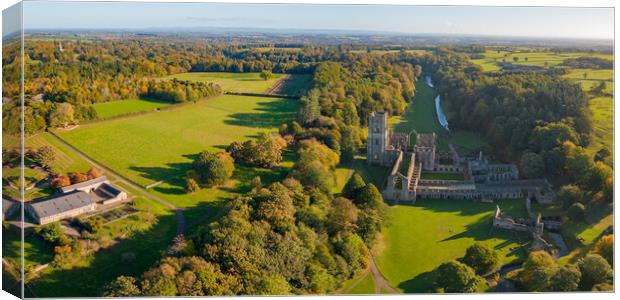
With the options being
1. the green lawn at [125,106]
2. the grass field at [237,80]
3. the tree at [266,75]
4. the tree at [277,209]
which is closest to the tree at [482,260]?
the tree at [277,209]

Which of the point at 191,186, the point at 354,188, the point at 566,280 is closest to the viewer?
the point at 566,280

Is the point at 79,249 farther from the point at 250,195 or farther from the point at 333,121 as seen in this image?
the point at 333,121

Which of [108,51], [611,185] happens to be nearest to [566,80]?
[611,185]

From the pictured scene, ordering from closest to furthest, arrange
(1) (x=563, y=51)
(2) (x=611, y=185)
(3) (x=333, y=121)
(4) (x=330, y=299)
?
(4) (x=330, y=299)
(2) (x=611, y=185)
(1) (x=563, y=51)
(3) (x=333, y=121)

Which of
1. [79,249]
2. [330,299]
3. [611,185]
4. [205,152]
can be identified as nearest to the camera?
[330,299]

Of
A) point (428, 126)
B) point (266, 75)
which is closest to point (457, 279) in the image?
point (428, 126)

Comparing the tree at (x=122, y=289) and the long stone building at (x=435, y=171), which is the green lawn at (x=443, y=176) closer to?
the long stone building at (x=435, y=171)

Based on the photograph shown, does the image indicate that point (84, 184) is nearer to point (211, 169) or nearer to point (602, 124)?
point (211, 169)

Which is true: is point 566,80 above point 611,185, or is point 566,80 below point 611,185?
above
